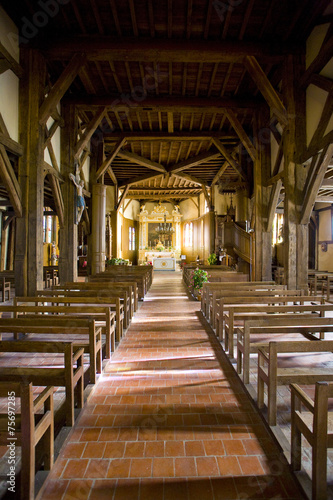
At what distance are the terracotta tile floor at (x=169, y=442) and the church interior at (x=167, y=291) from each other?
0.04 ft

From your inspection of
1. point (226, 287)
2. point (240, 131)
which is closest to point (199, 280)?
point (226, 287)

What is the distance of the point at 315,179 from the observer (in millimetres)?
6277

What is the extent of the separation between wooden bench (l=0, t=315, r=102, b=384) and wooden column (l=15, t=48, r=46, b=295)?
2911mm

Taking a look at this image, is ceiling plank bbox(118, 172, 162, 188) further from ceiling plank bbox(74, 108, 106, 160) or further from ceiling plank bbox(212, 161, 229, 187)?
ceiling plank bbox(74, 108, 106, 160)

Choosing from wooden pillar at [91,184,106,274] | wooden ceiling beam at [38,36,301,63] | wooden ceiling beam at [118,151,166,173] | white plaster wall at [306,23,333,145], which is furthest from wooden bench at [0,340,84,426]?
wooden ceiling beam at [118,151,166,173]

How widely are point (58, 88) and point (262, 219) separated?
6.23 meters

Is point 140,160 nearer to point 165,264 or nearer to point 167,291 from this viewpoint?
point 167,291

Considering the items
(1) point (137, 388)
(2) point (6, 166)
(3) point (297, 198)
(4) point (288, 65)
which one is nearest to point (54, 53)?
(2) point (6, 166)

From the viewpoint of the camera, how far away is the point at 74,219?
873 centimetres

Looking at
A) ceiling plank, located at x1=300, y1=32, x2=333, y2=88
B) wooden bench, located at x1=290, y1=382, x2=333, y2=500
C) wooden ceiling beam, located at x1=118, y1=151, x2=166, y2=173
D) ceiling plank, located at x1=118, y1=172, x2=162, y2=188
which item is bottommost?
wooden bench, located at x1=290, y1=382, x2=333, y2=500

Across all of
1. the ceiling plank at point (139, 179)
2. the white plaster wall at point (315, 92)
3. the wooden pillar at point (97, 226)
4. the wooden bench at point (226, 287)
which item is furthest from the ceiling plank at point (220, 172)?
the wooden bench at point (226, 287)

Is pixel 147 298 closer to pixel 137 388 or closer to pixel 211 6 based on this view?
pixel 137 388

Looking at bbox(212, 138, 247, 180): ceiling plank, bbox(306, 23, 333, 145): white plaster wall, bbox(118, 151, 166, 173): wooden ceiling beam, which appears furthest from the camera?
bbox(118, 151, 166, 173): wooden ceiling beam

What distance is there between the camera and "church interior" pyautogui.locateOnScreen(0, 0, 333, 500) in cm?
202
